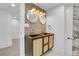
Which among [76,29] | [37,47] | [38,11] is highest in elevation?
[38,11]

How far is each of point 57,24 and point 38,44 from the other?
42cm

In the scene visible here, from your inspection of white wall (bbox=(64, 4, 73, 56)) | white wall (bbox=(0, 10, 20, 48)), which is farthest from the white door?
white wall (bbox=(0, 10, 20, 48))

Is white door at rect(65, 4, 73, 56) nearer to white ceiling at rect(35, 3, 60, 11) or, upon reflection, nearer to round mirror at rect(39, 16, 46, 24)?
white ceiling at rect(35, 3, 60, 11)

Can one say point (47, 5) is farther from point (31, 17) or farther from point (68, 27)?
point (68, 27)

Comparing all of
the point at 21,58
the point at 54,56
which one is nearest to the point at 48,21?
the point at 54,56

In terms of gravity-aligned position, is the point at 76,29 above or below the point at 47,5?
below

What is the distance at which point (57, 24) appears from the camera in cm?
175

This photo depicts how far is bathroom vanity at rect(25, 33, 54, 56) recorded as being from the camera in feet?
5.65

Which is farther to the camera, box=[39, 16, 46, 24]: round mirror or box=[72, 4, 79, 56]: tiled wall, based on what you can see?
box=[39, 16, 46, 24]: round mirror

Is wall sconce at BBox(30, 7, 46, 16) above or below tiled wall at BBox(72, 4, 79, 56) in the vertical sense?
above

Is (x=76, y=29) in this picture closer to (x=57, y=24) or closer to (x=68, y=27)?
(x=68, y=27)

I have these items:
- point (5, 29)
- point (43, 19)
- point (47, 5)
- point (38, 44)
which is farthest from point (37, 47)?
point (47, 5)

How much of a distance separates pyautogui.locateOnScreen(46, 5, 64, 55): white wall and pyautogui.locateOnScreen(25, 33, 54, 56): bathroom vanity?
0.27 ft

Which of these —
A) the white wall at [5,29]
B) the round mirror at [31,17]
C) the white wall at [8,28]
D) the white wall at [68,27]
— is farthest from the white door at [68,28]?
the white wall at [5,29]
